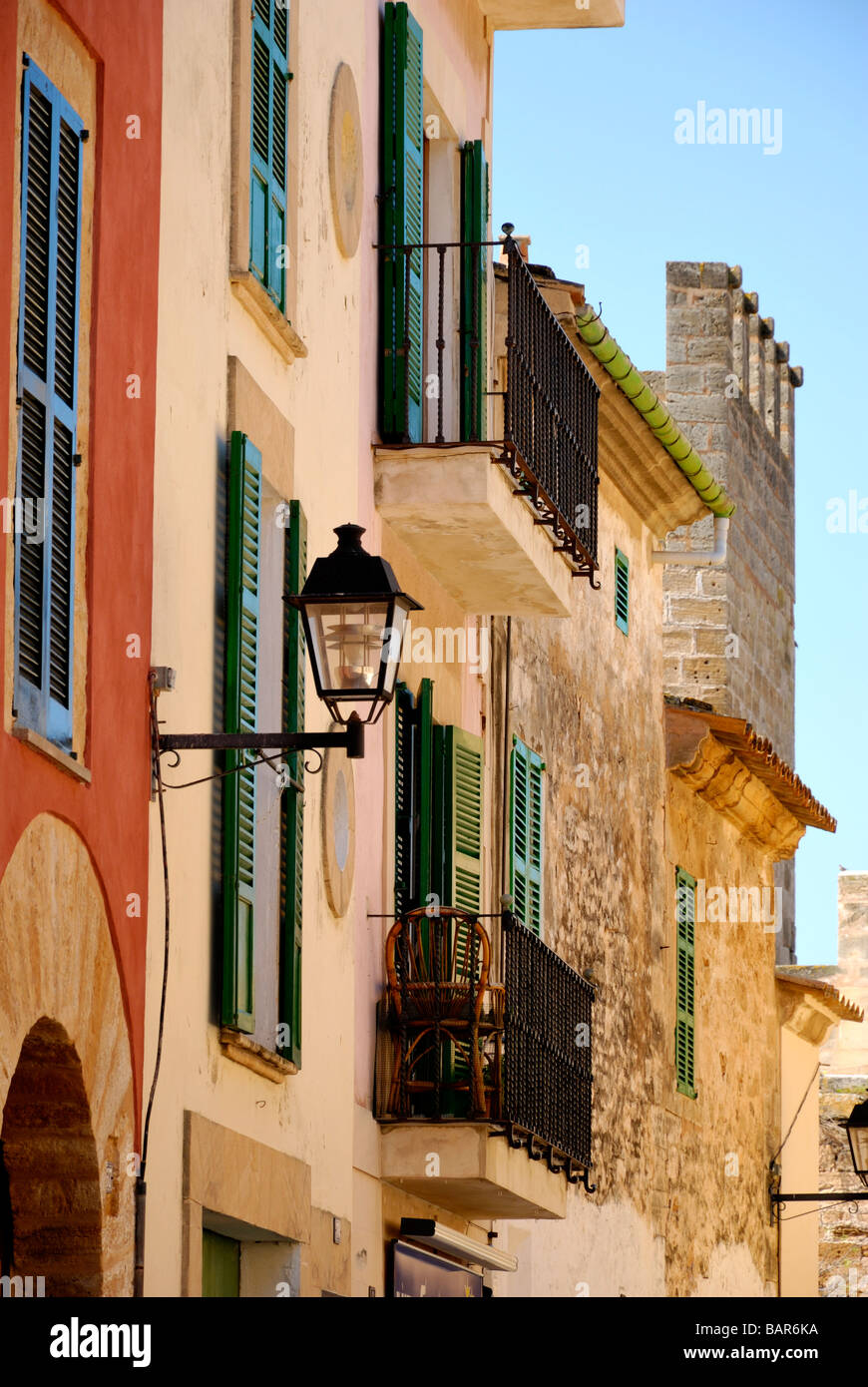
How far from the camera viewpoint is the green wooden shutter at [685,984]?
65.7 ft

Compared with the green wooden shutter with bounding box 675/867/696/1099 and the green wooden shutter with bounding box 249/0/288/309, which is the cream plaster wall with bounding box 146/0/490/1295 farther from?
the green wooden shutter with bounding box 675/867/696/1099

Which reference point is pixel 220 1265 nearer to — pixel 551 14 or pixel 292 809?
pixel 292 809

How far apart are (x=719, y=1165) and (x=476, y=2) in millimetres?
9741

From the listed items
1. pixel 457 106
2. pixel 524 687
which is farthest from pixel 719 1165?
pixel 457 106

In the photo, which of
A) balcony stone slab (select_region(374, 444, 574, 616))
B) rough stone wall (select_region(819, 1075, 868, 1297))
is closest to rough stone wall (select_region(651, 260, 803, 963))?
rough stone wall (select_region(819, 1075, 868, 1297))

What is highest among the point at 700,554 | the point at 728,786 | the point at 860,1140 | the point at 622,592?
the point at 700,554

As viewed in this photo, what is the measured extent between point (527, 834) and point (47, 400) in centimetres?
869

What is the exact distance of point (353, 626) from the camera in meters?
8.26

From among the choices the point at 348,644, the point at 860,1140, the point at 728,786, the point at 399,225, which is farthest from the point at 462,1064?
the point at 728,786

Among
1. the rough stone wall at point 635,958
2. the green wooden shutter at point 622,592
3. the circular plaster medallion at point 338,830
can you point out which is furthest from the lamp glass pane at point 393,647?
the green wooden shutter at point 622,592

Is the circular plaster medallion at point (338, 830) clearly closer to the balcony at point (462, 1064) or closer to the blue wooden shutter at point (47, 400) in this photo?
the balcony at point (462, 1064)

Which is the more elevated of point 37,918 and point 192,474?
point 192,474

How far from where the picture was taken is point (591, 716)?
17.9m
